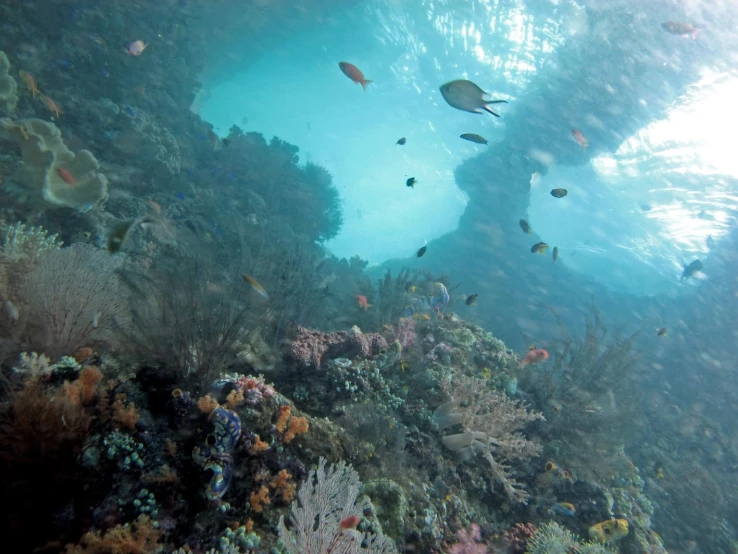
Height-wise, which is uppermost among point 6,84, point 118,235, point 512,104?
point 512,104

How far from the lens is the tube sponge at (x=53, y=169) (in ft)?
19.0

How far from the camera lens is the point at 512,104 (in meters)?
21.6

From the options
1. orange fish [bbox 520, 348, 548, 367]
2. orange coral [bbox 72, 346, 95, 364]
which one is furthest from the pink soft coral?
orange coral [bbox 72, 346, 95, 364]

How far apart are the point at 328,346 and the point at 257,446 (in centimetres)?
247

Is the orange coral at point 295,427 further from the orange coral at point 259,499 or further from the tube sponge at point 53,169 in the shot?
the tube sponge at point 53,169

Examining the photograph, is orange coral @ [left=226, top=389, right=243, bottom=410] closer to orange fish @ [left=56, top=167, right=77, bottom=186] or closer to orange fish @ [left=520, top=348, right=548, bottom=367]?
orange fish @ [left=56, top=167, right=77, bottom=186]

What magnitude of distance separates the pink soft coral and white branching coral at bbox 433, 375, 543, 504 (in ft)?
2.62

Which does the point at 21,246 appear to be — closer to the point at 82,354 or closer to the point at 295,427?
the point at 82,354

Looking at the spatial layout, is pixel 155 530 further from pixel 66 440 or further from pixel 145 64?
pixel 145 64

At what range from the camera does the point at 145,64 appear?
1515 centimetres

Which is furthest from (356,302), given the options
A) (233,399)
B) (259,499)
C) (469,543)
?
(259,499)

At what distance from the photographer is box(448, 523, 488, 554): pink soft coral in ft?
12.3

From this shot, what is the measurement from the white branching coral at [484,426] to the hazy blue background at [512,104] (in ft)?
56.9

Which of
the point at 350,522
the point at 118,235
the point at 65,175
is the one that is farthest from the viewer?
the point at 65,175
